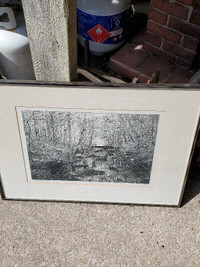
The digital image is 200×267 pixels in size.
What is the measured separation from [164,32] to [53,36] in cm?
71

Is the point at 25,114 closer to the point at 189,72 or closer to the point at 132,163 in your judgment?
the point at 132,163

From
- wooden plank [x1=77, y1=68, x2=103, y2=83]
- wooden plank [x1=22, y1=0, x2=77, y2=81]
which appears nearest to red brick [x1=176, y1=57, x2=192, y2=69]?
wooden plank [x1=77, y1=68, x2=103, y2=83]

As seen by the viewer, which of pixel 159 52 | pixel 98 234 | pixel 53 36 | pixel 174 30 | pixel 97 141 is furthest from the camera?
pixel 159 52

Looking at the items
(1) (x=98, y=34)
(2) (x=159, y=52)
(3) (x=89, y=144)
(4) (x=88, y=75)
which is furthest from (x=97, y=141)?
(2) (x=159, y=52)

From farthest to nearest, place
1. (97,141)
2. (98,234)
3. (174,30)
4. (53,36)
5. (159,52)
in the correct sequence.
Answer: (159,52)
(174,30)
(98,234)
(97,141)
(53,36)

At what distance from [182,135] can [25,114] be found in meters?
0.58

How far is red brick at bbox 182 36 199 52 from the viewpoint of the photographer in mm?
1559

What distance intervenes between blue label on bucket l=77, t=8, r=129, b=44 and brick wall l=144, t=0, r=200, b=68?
0.46ft

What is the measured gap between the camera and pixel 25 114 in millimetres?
1271

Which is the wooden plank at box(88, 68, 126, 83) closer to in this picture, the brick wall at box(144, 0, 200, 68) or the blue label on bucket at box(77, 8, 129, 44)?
the blue label on bucket at box(77, 8, 129, 44)

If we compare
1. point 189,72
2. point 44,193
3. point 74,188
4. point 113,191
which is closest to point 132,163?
point 113,191

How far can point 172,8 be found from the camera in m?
1.53

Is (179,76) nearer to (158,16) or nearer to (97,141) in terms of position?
(158,16)

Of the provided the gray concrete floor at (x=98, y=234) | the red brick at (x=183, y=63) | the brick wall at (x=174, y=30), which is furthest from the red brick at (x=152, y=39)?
the gray concrete floor at (x=98, y=234)
